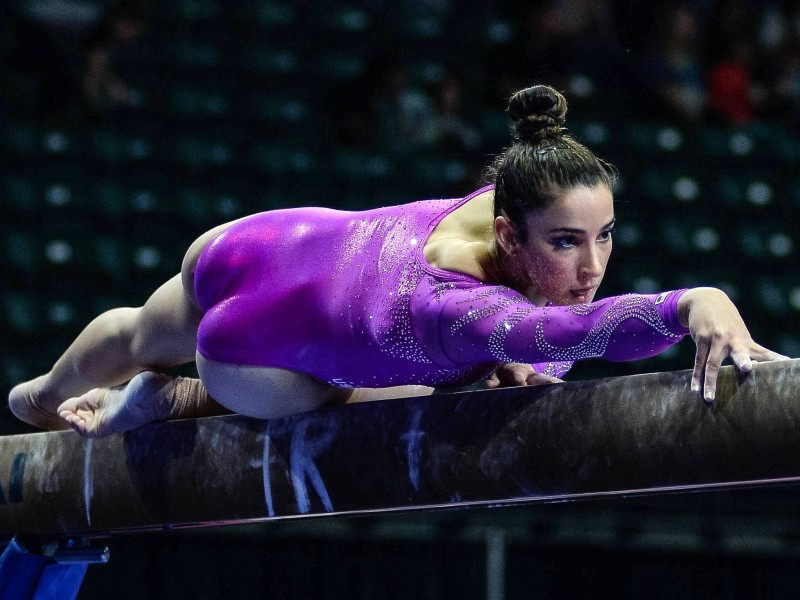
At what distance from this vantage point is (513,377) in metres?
1.78

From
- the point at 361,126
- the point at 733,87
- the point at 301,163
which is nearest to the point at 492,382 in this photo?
the point at 301,163

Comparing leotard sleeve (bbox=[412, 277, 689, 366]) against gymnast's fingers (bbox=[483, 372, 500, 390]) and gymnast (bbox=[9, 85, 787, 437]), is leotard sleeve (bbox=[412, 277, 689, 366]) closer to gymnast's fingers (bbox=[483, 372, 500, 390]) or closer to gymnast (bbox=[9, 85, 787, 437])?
gymnast (bbox=[9, 85, 787, 437])

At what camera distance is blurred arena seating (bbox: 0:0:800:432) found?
14.7 feet

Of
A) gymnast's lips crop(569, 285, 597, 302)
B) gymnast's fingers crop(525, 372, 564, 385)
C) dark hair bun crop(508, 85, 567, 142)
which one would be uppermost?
dark hair bun crop(508, 85, 567, 142)

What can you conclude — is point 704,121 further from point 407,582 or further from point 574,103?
point 407,582

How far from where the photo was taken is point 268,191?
4.80 meters

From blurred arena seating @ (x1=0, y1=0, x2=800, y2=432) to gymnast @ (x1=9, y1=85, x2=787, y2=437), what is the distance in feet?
8.25

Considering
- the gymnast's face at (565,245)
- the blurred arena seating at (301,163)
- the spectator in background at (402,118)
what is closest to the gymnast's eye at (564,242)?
the gymnast's face at (565,245)

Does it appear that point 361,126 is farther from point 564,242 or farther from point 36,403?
point 564,242

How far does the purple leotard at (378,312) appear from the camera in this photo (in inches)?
55.1

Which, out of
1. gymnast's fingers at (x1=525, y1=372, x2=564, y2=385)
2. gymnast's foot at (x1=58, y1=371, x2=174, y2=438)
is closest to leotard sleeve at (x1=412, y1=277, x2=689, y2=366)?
gymnast's fingers at (x1=525, y1=372, x2=564, y2=385)

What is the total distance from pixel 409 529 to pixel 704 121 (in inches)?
105

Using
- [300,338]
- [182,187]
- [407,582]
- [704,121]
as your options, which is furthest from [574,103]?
[300,338]

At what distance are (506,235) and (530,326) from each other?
225 millimetres
